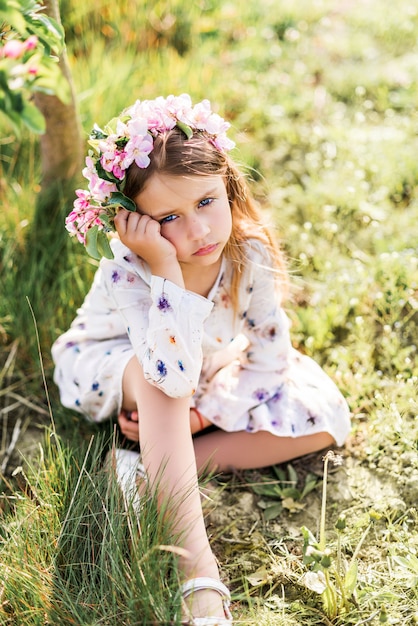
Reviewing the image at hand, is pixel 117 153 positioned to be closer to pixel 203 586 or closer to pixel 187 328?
pixel 187 328

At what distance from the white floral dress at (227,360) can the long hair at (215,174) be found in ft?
0.11

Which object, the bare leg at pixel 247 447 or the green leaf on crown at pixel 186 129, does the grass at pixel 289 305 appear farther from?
the green leaf on crown at pixel 186 129

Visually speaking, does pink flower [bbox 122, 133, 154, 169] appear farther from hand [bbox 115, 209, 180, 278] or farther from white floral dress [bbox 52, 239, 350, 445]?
white floral dress [bbox 52, 239, 350, 445]

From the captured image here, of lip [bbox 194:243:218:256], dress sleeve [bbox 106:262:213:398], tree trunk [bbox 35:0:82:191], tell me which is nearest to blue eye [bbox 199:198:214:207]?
lip [bbox 194:243:218:256]

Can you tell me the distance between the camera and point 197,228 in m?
1.96

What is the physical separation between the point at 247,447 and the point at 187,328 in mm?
579

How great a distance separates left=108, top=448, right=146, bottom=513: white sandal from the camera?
194 centimetres

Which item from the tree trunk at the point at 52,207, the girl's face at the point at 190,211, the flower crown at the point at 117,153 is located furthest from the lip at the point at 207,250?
the tree trunk at the point at 52,207

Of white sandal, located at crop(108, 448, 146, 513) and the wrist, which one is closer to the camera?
white sandal, located at crop(108, 448, 146, 513)

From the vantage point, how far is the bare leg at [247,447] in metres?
2.37

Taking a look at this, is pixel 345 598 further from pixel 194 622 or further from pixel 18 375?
pixel 18 375

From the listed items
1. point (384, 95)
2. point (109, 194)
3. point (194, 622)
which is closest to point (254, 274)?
point (109, 194)

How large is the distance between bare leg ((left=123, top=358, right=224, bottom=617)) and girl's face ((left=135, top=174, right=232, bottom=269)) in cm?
42

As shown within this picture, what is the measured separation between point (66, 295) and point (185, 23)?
92.3 inches
